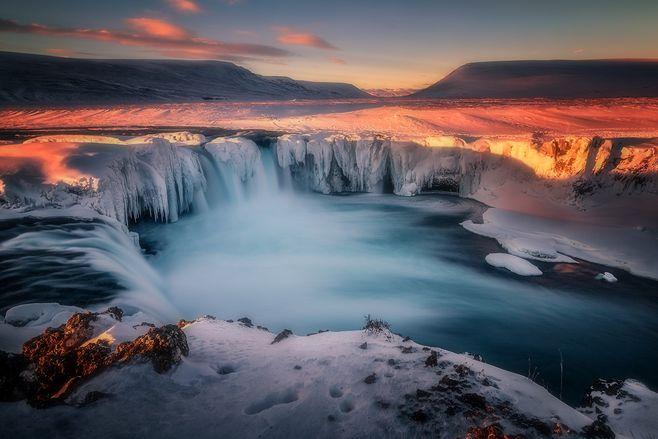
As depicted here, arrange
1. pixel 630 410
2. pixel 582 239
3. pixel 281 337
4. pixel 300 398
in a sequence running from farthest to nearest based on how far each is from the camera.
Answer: pixel 582 239, pixel 281 337, pixel 630 410, pixel 300 398

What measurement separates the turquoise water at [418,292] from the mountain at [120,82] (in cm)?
4597

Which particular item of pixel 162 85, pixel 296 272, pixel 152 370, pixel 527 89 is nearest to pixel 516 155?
pixel 296 272

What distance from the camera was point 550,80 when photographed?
67.6 m

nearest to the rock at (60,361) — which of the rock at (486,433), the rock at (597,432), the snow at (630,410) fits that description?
the rock at (486,433)

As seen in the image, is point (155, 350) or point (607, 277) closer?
point (155, 350)

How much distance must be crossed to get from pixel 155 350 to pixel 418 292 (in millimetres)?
7716

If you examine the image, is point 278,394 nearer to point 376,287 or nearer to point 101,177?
point 376,287

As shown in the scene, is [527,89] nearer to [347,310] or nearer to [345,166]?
[345,166]

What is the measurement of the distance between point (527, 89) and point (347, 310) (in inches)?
2716

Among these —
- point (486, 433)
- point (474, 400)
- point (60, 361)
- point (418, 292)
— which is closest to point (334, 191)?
point (418, 292)

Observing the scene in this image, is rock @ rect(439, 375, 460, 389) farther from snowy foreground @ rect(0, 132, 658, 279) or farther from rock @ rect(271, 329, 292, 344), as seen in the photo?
snowy foreground @ rect(0, 132, 658, 279)

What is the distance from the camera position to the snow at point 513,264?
10.4 meters

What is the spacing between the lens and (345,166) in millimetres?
20312

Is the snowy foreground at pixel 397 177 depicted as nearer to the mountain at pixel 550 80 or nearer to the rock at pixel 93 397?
the rock at pixel 93 397
